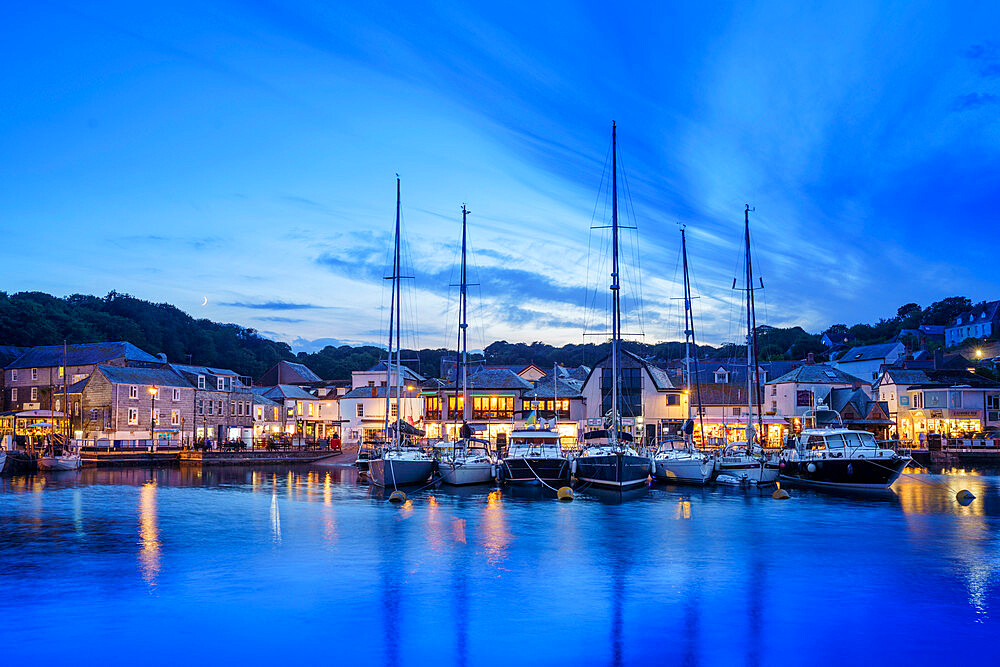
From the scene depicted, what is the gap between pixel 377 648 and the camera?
59.3 ft

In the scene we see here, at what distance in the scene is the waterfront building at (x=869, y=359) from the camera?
4557 inches

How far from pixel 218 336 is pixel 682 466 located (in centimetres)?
12487

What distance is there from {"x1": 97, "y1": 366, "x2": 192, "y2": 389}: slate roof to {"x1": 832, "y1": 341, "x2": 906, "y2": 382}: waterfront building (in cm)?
9317

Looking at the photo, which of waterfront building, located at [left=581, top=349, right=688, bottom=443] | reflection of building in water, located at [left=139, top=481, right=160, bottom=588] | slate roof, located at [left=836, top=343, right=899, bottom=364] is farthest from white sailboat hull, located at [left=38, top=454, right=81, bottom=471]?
slate roof, located at [left=836, top=343, right=899, bottom=364]

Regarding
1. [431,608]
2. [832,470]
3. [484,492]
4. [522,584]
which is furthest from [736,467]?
[431,608]

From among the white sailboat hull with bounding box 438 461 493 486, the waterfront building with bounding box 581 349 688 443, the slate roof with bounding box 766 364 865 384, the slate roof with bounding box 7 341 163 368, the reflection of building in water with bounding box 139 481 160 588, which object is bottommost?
the reflection of building in water with bounding box 139 481 160 588

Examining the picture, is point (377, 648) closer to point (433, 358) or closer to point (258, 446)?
point (258, 446)

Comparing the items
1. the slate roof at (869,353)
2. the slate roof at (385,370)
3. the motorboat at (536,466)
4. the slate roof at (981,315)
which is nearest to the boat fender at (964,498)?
the motorboat at (536,466)

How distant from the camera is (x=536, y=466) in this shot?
1917 inches

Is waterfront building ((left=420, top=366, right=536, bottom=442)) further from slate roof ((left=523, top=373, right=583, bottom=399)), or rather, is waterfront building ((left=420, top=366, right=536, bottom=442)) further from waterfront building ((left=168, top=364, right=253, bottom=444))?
waterfront building ((left=168, top=364, right=253, bottom=444))

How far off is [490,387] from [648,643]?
67.1m

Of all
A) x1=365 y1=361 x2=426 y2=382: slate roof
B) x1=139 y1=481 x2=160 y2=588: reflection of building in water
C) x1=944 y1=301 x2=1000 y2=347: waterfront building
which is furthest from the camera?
x1=944 y1=301 x2=1000 y2=347: waterfront building

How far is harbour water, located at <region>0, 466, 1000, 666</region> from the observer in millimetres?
17938

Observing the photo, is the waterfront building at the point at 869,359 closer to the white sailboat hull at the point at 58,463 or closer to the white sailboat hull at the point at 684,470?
the white sailboat hull at the point at 684,470
